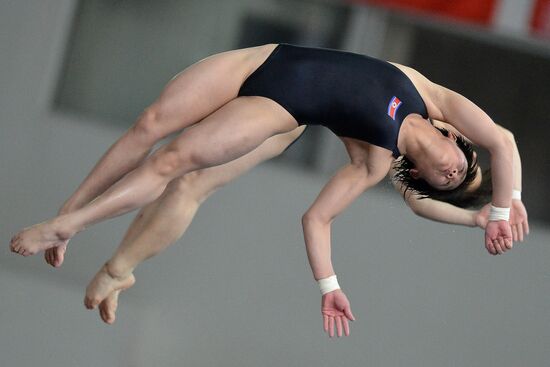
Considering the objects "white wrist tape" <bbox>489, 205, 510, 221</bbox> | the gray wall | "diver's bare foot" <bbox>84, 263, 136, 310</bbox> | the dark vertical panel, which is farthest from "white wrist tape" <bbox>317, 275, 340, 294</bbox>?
the dark vertical panel

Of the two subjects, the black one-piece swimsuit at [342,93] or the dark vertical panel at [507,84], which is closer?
the black one-piece swimsuit at [342,93]

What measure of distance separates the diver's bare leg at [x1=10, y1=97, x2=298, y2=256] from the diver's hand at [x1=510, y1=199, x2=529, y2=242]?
612 mm

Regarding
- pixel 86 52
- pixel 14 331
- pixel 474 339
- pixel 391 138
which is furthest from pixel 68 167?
pixel 391 138

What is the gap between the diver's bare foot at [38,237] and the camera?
2.63 meters

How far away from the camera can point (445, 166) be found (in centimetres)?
272

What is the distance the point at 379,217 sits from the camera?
4.21 metres

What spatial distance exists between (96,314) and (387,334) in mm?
1013

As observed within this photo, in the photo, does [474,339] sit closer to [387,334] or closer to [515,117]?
[387,334]

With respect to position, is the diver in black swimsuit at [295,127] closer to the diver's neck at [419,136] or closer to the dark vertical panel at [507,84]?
the diver's neck at [419,136]

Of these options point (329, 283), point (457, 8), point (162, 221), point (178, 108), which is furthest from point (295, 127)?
point (457, 8)

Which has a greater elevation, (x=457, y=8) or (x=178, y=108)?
(x=178, y=108)

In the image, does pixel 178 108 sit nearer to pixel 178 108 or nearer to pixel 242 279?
pixel 178 108

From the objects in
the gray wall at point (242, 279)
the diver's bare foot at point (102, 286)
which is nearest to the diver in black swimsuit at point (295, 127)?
the diver's bare foot at point (102, 286)

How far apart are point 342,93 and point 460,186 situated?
1.25 ft
